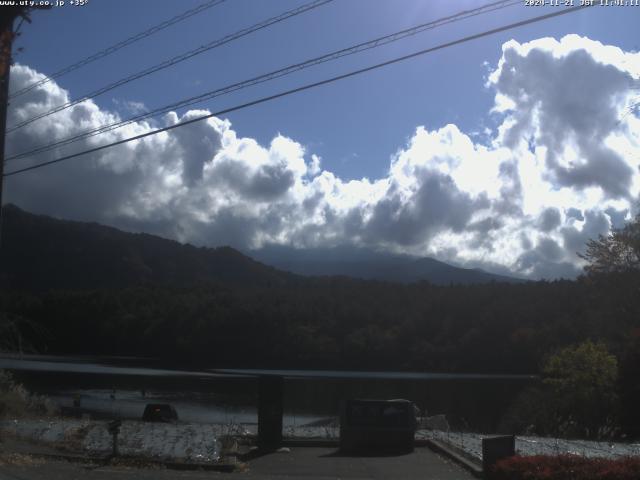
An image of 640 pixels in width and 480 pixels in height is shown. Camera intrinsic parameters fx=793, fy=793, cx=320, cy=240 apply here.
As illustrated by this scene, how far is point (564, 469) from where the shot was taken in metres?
12.4

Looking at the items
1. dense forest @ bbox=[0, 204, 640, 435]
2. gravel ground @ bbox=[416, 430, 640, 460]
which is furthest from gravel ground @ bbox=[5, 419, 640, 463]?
dense forest @ bbox=[0, 204, 640, 435]

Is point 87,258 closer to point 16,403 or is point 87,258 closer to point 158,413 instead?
point 158,413

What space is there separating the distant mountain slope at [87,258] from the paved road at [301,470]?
114 metres

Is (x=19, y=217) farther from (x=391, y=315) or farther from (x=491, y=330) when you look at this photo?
(x=491, y=330)

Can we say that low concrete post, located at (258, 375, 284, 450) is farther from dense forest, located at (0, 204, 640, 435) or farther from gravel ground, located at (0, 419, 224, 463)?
dense forest, located at (0, 204, 640, 435)

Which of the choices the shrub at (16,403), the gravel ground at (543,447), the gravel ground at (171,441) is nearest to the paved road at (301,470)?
the gravel ground at (543,447)

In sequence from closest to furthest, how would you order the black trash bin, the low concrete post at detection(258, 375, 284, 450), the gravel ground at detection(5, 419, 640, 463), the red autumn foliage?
the red autumn foliage → the gravel ground at detection(5, 419, 640, 463) → the low concrete post at detection(258, 375, 284, 450) → the black trash bin

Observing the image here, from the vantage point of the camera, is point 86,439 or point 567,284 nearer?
point 86,439

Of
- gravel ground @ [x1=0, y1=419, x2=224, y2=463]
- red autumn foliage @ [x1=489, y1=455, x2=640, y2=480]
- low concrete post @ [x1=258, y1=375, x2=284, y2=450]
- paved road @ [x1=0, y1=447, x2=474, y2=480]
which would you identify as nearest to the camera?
red autumn foliage @ [x1=489, y1=455, x2=640, y2=480]

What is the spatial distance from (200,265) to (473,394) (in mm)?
135088

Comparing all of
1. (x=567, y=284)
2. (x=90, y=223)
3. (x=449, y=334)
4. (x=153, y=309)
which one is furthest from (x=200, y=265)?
(x=567, y=284)

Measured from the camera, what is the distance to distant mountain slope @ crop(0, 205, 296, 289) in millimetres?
141375

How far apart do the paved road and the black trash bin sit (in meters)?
0.61

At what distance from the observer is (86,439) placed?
63.0 feet
